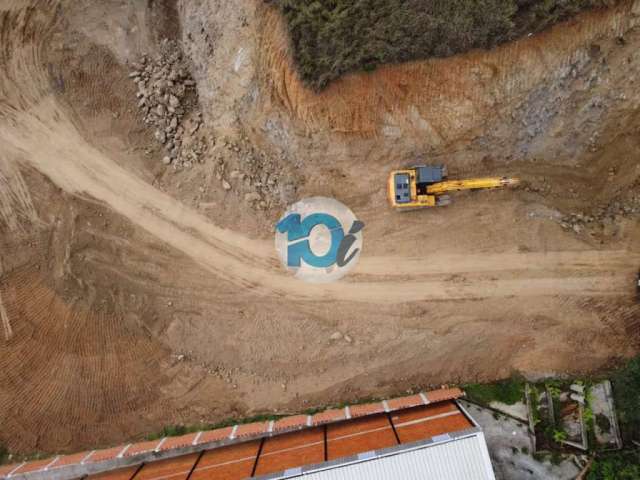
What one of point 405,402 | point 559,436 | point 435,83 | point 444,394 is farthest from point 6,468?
point 435,83

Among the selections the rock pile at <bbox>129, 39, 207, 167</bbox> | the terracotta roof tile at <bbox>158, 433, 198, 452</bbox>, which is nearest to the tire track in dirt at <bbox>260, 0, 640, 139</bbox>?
the rock pile at <bbox>129, 39, 207, 167</bbox>

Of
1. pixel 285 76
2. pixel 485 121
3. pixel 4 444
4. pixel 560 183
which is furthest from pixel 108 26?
pixel 560 183

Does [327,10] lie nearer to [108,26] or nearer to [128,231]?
[108,26]

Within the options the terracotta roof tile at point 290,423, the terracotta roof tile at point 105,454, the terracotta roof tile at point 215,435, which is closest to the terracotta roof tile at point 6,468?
the terracotta roof tile at point 105,454

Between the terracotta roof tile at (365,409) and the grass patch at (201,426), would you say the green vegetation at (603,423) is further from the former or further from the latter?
the grass patch at (201,426)

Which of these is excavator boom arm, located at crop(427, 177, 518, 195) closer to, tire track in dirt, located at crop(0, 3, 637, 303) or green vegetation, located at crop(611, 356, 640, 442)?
Answer: tire track in dirt, located at crop(0, 3, 637, 303)

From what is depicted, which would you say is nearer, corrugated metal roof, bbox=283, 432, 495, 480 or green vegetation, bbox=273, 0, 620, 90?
corrugated metal roof, bbox=283, 432, 495, 480

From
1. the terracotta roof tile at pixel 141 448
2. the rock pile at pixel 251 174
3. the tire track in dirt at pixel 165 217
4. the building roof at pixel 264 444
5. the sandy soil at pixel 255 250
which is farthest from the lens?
the rock pile at pixel 251 174
